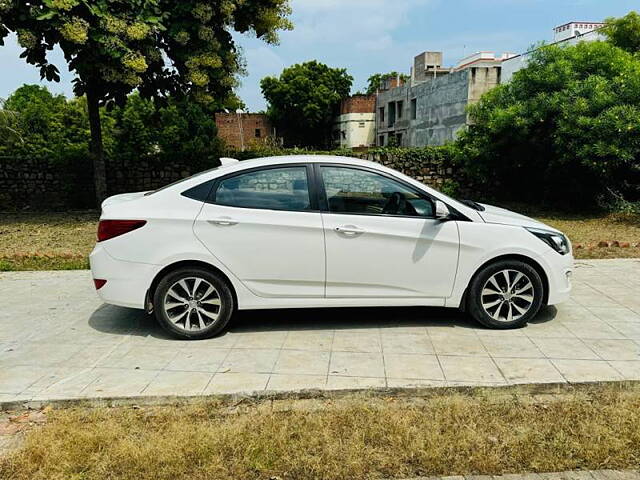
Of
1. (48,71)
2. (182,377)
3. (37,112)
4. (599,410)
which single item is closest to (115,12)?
(48,71)

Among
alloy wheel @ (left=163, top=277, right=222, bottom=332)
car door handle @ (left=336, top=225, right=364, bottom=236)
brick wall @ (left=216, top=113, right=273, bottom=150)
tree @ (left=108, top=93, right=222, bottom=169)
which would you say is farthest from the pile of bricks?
brick wall @ (left=216, top=113, right=273, bottom=150)

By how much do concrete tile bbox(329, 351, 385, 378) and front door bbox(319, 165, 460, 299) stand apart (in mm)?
642

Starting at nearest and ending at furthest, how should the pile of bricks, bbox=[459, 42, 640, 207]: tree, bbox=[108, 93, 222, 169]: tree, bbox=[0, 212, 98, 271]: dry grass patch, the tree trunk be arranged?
bbox=[0, 212, 98, 271]: dry grass patch → the pile of bricks → bbox=[459, 42, 640, 207]: tree → the tree trunk → bbox=[108, 93, 222, 169]: tree

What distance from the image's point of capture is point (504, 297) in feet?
16.2

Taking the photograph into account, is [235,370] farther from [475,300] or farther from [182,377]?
[475,300]

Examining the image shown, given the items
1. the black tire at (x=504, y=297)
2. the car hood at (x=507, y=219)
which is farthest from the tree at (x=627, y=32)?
the black tire at (x=504, y=297)

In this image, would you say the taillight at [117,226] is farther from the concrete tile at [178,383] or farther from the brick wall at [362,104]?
the brick wall at [362,104]

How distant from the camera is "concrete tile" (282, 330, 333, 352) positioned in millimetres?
4609

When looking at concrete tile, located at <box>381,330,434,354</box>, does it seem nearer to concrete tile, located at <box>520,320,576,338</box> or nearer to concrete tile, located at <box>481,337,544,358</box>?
concrete tile, located at <box>481,337,544,358</box>

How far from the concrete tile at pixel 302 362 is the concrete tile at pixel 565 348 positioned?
1.85m

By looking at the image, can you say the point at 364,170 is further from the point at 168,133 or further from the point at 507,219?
the point at 168,133

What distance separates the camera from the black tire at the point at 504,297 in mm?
4879

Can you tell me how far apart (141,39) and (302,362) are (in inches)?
336

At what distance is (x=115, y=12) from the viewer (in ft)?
33.3
